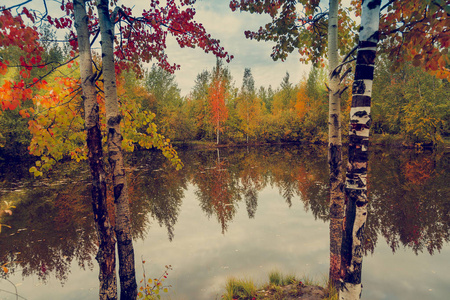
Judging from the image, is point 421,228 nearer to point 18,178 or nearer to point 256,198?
point 256,198

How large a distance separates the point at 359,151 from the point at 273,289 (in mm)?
3831

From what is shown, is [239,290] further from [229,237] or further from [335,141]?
[335,141]

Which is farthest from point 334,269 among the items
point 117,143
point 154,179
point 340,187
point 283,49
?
point 154,179

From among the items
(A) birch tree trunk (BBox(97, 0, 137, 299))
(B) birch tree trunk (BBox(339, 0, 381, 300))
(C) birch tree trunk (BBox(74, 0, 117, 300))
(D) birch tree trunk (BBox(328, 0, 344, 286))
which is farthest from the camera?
(D) birch tree trunk (BBox(328, 0, 344, 286))

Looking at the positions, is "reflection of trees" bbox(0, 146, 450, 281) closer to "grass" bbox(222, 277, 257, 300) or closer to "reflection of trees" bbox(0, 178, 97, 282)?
"reflection of trees" bbox(0, 178, 97, 282)

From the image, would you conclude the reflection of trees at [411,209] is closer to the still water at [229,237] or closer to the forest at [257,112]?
the still water at [229,237]

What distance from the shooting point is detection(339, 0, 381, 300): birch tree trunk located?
8.73ft

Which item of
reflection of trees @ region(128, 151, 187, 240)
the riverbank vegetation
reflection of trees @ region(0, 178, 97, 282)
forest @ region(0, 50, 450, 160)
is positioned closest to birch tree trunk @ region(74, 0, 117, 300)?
reflection of trees @ region(0, 178, 97, 282)

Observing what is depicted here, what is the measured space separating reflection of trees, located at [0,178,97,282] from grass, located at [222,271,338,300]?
4375mm

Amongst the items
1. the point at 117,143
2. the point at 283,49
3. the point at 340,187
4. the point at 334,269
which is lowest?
the point at 334,269

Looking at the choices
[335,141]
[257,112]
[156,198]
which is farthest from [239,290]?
[257,112]

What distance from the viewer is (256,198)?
41.3ft

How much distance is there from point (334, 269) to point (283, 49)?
5.47 m

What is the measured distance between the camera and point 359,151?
2750 millimetres
